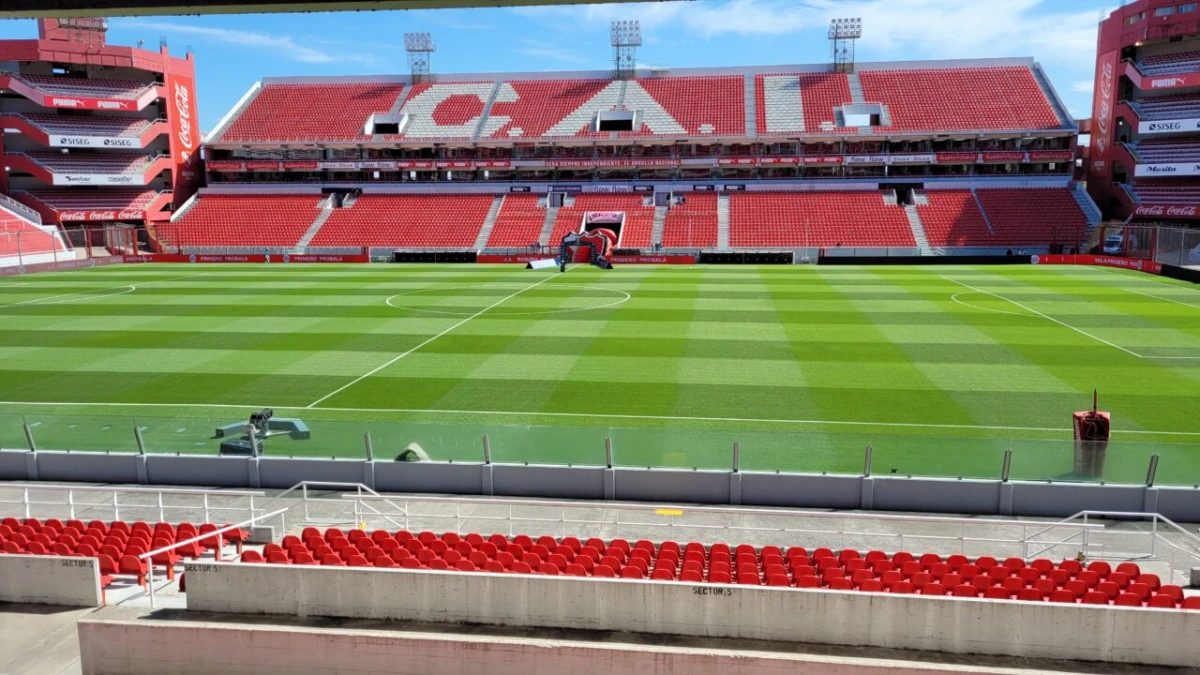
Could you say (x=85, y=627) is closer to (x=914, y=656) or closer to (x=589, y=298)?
(x=914, y=656)

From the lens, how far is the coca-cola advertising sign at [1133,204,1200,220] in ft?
172

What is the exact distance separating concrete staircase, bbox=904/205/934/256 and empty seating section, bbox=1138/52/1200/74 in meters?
16.8

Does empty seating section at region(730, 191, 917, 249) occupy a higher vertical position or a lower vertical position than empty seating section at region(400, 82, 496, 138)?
lower

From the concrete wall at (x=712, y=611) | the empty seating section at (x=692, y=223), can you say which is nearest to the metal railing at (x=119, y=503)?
the concrete wall at (x=712, y=611)

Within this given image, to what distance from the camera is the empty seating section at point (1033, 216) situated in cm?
5662

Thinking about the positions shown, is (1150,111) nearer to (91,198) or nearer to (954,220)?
(954,220)

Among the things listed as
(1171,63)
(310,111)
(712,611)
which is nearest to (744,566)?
(712,611)

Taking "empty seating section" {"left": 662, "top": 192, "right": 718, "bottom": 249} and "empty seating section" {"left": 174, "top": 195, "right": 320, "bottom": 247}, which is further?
"empty seating section" {"left": 174, "top": 195, "right": 320, "bottom": 247}

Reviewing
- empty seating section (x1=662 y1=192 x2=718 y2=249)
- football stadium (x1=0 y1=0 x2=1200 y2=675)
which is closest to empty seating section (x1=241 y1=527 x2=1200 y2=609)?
football stadium (x1=0 y1=0 x2=1200 y2=675)

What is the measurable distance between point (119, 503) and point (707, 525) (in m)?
10.3

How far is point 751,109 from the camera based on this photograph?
71312mm

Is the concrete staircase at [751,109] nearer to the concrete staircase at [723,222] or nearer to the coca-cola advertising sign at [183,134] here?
the concrete staircase at [723,222]

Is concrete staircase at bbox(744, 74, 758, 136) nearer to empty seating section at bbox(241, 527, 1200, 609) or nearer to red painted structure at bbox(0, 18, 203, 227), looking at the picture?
red painted structure at bbox(0, 18, 203, 227)

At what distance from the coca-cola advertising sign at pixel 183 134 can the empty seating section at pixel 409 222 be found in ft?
44.0
